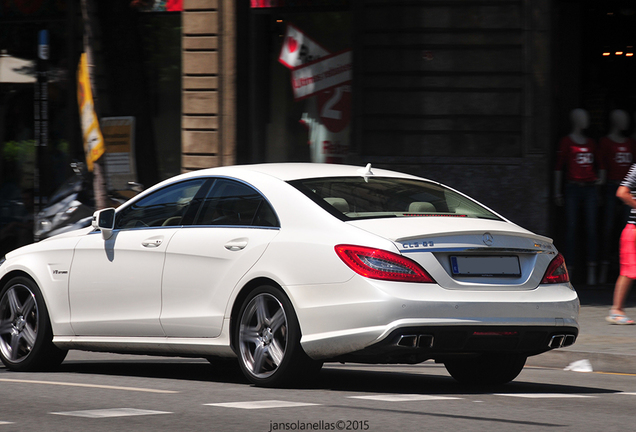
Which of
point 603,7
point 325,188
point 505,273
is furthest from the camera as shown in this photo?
point 603,7

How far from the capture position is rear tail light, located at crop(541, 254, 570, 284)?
662 cm

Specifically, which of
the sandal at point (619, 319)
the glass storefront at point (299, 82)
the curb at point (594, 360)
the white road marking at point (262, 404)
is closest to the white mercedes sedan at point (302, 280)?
the white road marking at point (262, 404)

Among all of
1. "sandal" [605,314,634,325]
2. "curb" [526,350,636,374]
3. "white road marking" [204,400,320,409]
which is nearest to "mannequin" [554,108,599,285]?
"sandal" [605,314,634,325]

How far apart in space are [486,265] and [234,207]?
1.73m

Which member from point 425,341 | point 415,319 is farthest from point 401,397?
point 415,319

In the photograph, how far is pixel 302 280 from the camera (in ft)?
21.1

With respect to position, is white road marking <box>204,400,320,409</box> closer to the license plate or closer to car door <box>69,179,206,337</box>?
the license plate

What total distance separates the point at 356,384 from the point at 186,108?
9.06 metres

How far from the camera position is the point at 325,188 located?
693cm

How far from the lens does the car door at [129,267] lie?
7406mm

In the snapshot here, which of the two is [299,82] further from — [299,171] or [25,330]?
[299,171]

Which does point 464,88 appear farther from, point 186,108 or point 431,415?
point 431,415

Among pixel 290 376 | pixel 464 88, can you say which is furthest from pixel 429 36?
pixel 290 376

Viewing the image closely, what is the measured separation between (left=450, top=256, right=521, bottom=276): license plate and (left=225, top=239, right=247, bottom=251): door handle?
53.0 inches
